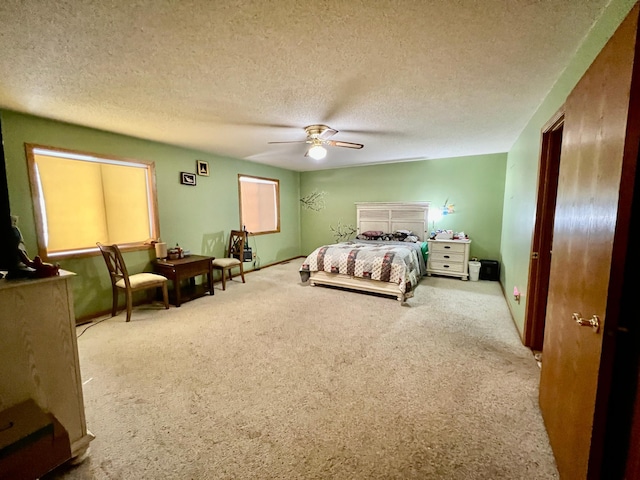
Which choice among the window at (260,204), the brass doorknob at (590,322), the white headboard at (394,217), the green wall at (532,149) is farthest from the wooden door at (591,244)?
the window at (260,204)

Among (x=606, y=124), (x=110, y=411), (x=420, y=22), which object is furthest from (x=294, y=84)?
(x=110, y=411)

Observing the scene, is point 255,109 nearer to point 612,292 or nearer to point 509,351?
point 612,292

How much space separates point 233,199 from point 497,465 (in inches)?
192

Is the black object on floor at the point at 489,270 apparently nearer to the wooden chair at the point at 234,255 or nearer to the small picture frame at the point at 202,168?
the wooden chair at the point at 234,255

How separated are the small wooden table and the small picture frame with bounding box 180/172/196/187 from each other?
1180 mm

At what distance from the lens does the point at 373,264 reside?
378cm

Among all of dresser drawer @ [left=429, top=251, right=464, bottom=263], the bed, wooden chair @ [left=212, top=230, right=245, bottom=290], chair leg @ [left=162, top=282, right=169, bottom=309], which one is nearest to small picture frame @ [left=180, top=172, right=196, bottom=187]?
wooden chair @ [left=212, top=230, right=245, bottom=290]

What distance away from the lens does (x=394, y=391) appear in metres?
1.85

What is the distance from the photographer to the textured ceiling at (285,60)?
50.8 inches

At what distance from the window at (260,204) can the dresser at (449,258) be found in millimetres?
3415

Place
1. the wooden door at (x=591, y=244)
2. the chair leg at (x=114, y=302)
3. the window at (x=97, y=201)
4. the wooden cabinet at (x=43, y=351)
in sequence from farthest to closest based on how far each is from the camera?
1. the window at (x=97, y=201)
2. the chair leg at (x=114, y=302)
3. the wooden cabinet at (x=43, y=351)
4. the wooden door at (x=591, y=244)

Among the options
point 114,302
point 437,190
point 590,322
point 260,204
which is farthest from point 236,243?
point 590,322

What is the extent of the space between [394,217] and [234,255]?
339 centimetres

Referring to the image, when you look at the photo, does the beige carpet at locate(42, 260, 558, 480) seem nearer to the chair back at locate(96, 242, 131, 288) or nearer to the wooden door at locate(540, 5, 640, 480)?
the wooden door at locate(540, 5, 640, 480)
